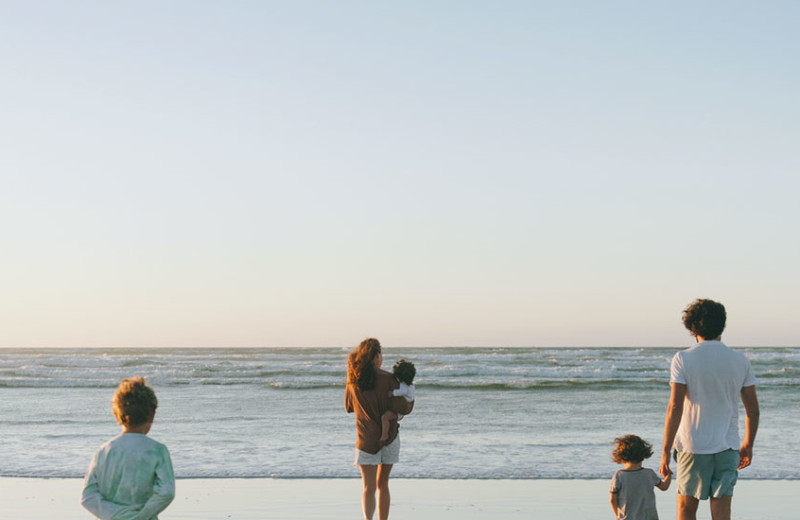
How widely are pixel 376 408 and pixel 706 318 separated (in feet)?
8.13

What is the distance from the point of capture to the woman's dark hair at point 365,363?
19.2 ft

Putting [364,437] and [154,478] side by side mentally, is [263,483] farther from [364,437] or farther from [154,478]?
[154,478]

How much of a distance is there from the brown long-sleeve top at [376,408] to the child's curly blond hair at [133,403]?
2.72m

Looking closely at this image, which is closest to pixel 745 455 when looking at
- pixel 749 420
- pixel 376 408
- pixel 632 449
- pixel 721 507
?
pixel 749 420

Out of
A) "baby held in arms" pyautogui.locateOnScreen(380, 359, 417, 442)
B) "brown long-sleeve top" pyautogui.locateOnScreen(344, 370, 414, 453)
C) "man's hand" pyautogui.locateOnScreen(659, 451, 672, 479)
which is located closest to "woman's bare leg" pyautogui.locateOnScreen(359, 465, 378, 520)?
"brown long-sleeve top" pyautogui.locateOnScreen(344, 370, 414, 453)

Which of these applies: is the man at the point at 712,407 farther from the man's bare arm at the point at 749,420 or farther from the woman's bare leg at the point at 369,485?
the woman's bare leg at the point at 369,485

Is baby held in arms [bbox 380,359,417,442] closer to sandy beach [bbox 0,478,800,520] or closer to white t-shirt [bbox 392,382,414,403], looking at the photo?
white t-shirt [bbox 392,382,414,403]

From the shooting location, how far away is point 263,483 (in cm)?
829

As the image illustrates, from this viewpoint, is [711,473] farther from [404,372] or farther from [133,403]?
[133,403]

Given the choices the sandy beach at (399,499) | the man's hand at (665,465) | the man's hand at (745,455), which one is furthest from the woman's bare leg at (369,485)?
the man's hand at (745,455)

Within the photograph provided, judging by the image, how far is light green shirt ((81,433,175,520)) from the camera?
324 cm

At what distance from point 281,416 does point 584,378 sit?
13.5 m

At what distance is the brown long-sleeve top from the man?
6.82 ft

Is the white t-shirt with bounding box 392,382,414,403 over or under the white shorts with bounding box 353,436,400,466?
over
